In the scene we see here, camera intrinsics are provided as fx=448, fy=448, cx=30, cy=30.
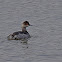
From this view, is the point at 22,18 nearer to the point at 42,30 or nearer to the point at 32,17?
the point at 32,17

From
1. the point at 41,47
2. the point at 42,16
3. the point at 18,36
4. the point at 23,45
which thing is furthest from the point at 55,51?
the point at 42,16

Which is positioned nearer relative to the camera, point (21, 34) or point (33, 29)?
point (21, 34)

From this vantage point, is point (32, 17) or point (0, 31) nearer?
point (0, 31)

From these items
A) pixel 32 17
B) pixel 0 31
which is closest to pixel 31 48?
pixel 0 31

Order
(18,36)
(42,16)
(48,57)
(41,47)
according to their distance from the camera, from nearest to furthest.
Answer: (48,57) < (41,47) < (18,36) < (42,16)

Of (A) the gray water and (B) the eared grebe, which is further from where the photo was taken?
(B) the eared grebe

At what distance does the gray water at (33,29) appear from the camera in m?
22.0

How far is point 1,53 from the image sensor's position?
882 inches

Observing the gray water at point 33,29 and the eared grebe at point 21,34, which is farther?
the eared grebe at point 21,34

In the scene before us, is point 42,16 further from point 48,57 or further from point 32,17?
point 48,57

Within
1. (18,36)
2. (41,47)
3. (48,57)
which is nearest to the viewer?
(48,57)

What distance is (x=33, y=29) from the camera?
28203 millimetres

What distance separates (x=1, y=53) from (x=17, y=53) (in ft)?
2.63

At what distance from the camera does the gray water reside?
22014 mm
